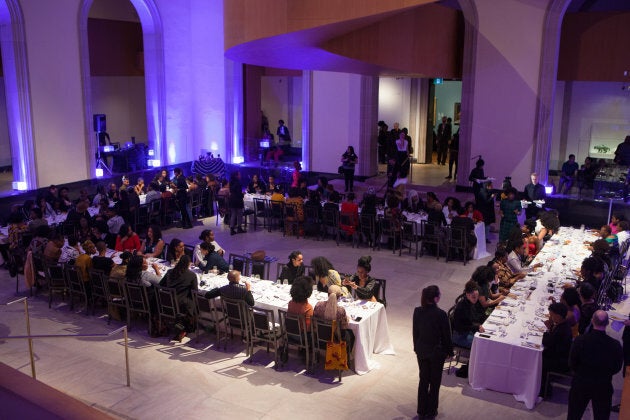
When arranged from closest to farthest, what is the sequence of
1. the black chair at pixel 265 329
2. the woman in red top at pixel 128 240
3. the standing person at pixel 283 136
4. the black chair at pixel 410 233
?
the black chair at pixel 265 329 → the woman in red top at pixel 128 240 → the black chair at pixel 410 233 → the standing person at pixel 283 136

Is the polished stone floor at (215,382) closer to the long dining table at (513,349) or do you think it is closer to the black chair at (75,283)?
the long dining table at (513,349)

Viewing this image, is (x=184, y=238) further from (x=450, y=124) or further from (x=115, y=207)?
(x=450, y=124)

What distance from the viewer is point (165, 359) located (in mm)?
8023

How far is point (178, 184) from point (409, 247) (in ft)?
18.6

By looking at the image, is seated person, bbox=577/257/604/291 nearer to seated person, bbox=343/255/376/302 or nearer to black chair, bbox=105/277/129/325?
seated person, bbox=343/255/376/302

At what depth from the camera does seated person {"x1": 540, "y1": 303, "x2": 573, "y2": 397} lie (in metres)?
6.67

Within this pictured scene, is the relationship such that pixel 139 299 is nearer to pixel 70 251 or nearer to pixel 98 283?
pixel 98 283

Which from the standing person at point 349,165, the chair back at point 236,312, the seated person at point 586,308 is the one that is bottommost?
the chair back at point 236,312

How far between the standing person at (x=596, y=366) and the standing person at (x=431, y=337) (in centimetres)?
117

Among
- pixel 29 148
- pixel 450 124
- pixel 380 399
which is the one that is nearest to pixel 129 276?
pixel 380 399

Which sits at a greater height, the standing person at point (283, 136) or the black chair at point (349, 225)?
the standing person at point (283, 136)

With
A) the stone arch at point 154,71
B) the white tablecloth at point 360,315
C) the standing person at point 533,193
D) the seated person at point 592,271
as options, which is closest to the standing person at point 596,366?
the white tablecloth at point 360,315

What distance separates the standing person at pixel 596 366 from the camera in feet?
18.5

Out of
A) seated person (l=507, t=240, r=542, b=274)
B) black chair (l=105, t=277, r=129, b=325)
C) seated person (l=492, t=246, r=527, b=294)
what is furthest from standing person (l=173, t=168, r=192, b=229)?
seated person (l=492, t=246, r=527, b=294)
